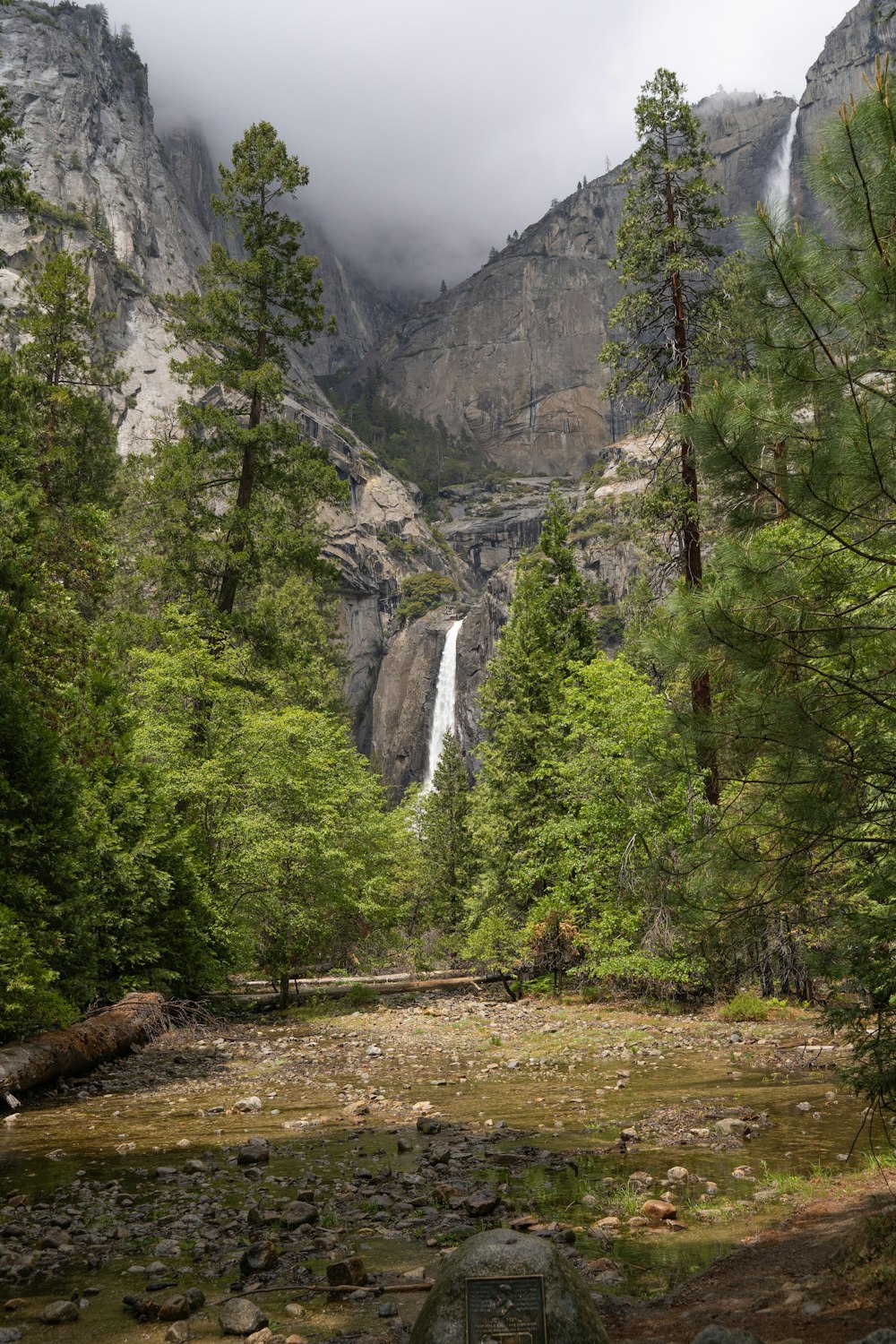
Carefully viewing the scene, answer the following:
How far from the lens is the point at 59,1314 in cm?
447

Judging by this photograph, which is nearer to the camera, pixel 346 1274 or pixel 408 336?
pixel 346 1274

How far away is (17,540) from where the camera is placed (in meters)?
14.7

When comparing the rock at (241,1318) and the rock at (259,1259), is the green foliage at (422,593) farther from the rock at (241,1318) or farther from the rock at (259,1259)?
the rock at (241,1318)

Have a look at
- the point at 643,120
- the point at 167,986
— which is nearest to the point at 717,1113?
the point at 167,986

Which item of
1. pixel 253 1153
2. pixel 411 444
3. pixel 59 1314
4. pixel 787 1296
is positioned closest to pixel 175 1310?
pixel 59 1314

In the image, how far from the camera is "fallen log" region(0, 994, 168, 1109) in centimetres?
1003

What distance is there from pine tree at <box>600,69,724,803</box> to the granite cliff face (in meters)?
117

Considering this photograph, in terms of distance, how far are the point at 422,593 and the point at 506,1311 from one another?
83570mm

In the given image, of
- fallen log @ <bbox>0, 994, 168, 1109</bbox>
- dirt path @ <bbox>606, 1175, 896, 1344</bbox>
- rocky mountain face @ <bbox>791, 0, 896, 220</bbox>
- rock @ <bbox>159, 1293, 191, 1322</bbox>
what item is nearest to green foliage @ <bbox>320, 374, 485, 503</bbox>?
rocky mountain face @ <bbox>791, 0, 896, 220</bbox>

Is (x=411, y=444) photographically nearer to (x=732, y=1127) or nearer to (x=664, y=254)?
(x=664, y=254)

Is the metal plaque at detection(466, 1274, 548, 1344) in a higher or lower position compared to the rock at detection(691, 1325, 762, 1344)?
higher

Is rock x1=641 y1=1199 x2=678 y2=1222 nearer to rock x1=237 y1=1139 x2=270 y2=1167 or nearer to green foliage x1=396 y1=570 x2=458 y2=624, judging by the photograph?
rock x1=237 y1=1139 x2=270 y2=1167

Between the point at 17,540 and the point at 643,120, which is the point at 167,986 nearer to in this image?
the point at 17,540

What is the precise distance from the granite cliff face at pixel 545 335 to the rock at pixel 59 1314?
13469 cm
